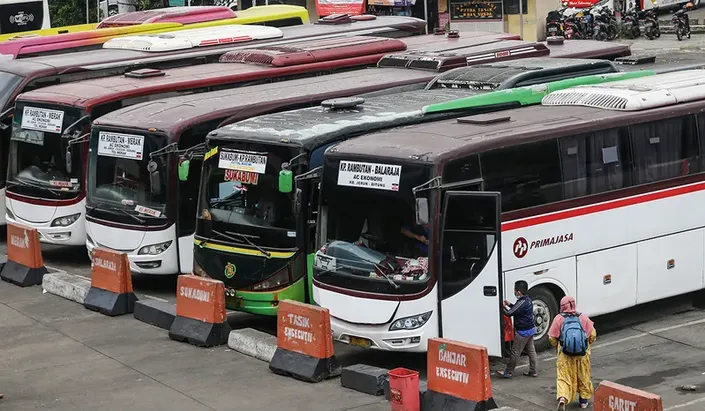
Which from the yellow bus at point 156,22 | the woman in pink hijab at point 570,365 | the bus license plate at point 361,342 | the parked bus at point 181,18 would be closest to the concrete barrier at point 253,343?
the bus license plate at point 361,342

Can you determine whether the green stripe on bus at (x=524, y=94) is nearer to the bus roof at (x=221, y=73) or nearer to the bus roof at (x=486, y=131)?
the bus roof at (x=486, y=131)

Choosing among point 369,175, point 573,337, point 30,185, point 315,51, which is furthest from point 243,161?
point 315,51

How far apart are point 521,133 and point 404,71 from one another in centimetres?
748

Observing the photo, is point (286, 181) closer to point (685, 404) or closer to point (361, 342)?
point (361, 342)

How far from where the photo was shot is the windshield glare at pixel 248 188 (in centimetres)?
1500

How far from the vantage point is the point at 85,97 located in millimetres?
19578

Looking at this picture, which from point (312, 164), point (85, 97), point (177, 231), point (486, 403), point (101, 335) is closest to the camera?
point (486, 403)

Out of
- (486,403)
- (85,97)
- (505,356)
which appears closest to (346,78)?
(85,97)

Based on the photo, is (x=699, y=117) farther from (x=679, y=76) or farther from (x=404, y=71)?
(x=404, y=71)

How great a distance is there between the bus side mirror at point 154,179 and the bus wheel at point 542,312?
5.83 metres

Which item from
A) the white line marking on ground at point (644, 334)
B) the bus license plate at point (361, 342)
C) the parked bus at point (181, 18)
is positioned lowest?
the white line marking on ground at point (644, 334)

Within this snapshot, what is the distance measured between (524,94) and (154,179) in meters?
5.15

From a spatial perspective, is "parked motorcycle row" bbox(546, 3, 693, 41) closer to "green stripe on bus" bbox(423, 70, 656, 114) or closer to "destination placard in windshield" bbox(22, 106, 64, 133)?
"green stripe on bus" bbox(423, 70, 656, 114)

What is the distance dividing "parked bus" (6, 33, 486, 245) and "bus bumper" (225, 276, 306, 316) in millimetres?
5271
